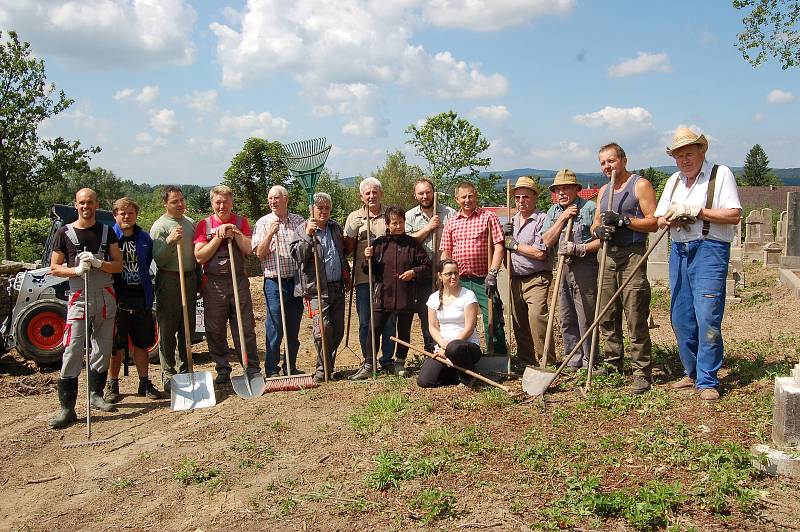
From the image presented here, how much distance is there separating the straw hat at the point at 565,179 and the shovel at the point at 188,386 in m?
3.42

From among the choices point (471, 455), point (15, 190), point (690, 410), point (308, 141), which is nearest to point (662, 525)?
point (471, 455)

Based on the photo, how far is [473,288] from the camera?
6.33 metres

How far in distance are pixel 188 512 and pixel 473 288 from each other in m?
3.33

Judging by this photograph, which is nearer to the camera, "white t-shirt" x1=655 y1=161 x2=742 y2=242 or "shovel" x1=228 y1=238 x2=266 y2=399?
"white t-shirt" x1=655 y1=161 x2=742 y2=242

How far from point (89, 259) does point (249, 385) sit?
69.7 inches

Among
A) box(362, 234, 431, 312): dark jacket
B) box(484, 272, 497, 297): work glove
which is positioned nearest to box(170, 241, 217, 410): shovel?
box(362, 234, 431, 312): dark jacket

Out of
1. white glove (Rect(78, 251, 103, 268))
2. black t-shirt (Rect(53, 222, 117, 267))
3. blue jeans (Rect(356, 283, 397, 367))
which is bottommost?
blue jeans (Rect(356, 283, 397, 367))

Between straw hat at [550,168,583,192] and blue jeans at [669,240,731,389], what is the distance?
1068 mm

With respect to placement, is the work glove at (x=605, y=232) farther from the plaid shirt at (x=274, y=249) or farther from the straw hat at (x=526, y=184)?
the plaid shirt at (x=274, y=249)

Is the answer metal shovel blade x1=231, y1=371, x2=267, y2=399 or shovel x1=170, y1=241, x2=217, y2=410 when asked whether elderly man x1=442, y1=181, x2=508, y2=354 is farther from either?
shovel x1=170, y1=241, x2=217, y2=410

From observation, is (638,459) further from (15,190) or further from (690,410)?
(15,190)

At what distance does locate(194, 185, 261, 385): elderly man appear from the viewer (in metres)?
6.06

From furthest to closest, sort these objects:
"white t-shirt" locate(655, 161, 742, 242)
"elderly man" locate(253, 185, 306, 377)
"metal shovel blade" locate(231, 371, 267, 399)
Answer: "elderly man" locate(253, 185, 306, 377)
"metal shovel blade" locate(231, 371, 267, 399)
"white t-shirt" locate(655, 161, 742, 242)

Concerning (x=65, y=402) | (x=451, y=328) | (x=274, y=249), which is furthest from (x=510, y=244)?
(x=65, y=402)
